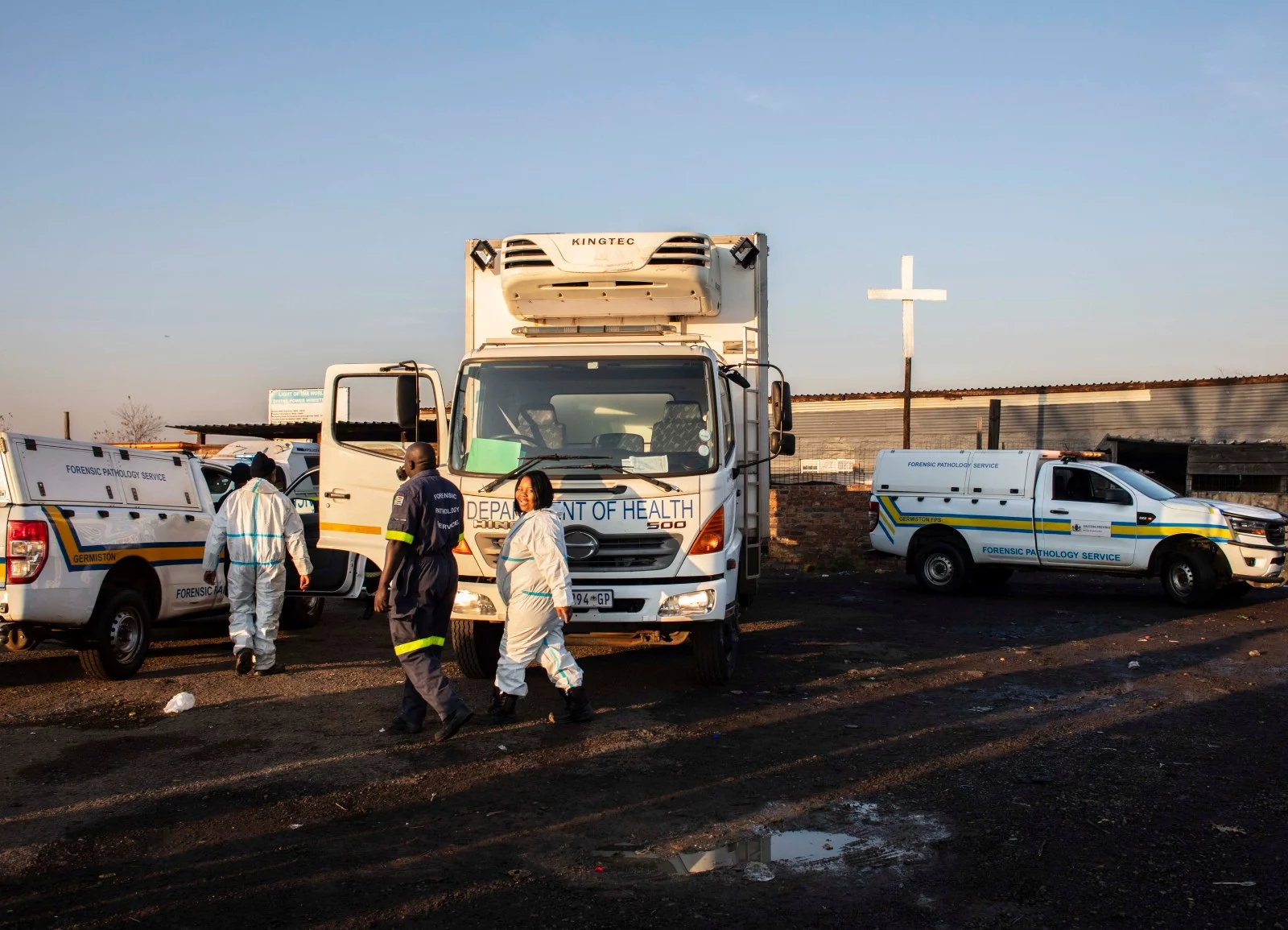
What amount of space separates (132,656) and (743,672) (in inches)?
201

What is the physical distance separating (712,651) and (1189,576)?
8.96 meters

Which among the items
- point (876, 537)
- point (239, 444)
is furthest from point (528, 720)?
point (239, 444)

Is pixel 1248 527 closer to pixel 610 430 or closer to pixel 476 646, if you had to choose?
pixel 610 430

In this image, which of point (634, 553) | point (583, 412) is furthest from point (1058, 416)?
point (634, 553)

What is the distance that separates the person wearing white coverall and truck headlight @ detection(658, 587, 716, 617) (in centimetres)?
317

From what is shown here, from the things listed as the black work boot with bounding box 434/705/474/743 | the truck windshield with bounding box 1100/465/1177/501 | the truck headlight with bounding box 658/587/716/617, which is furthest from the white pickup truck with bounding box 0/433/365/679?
the truck windshield with bounding box 1100/465/1177/501

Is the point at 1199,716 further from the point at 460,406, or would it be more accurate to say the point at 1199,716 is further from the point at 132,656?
the point at 132,656

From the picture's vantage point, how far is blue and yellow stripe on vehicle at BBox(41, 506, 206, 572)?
333 inches

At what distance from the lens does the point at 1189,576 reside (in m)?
14.6

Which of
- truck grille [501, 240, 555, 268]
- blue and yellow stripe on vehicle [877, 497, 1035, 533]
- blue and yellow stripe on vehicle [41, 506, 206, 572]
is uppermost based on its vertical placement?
truck grille [501, 240, 555, 268]

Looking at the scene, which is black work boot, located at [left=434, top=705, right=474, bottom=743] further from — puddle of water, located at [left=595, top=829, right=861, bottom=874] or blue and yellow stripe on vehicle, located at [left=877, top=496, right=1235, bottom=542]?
blue and yellow stripe on vehicle, located at [left=877, top=496, right=1235, bottom=542]

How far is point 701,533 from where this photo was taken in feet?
26.4

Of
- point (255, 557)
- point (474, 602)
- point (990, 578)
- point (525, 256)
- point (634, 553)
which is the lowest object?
Result: point (990, 578)

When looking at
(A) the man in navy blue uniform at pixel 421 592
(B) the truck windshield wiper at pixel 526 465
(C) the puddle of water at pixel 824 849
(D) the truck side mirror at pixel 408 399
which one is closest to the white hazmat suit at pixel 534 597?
(A) the man in navy blue uniform at pixel 421 592
